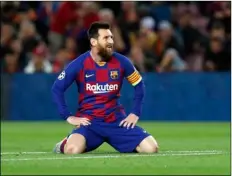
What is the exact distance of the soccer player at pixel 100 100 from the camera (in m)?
13.0

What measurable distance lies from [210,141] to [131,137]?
3972 mm

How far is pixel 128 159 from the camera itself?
11922 millimetres

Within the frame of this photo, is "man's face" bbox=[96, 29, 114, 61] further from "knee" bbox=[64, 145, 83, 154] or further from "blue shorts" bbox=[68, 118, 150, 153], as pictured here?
"knee" bbox=[64, 145, 83, 154]

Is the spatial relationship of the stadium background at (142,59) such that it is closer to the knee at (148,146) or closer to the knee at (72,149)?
the knee at (148,146)

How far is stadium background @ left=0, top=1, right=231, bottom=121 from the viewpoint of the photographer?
2347cm

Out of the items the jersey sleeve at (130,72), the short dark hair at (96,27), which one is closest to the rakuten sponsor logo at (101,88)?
the jersey sleeve at (130,72)

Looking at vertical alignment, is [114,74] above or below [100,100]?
above

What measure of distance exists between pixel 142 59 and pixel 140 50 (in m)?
0.23

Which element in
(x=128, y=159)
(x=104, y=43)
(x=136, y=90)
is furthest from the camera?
(x=136, y=90)

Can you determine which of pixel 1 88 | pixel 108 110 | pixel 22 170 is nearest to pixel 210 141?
pixel 108 110

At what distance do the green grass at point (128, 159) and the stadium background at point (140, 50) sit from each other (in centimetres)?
448

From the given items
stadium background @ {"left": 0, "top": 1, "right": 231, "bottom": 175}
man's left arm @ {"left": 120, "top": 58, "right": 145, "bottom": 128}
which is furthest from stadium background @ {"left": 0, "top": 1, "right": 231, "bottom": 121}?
man's left arm @ {"left": 120, "top": 58, "right": 145, "bottom": 128}

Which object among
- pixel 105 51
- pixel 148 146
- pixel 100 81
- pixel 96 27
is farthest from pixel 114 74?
pixel 148 146

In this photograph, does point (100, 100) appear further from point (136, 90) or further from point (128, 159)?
point (128, 159)
